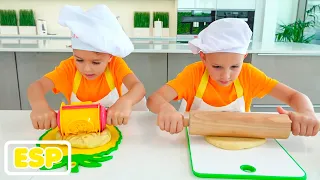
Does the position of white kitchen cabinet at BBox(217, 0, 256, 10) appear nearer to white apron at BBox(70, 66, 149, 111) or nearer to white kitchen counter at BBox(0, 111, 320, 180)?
white apron at BBox(70, 66, 149, 111)

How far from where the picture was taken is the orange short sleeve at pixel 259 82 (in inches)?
34.1

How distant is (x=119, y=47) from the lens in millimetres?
709

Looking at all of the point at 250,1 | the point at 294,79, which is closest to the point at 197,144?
the point at 294,79

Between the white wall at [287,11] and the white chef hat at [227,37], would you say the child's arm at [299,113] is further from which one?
the white wall at [287,11]

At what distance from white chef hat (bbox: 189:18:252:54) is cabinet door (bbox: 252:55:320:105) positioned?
1.20m

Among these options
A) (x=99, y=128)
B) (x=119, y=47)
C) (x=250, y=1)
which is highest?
(x=250, y=1)

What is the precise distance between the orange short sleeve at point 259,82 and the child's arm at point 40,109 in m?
0.60

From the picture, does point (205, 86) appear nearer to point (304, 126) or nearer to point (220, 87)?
point (220, 87)

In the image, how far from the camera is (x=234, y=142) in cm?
58

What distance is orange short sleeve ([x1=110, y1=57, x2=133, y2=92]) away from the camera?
915mm

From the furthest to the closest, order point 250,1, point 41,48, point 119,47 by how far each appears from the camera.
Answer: point 250,1 → point 41,48 → point 119,47

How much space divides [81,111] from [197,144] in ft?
0.83

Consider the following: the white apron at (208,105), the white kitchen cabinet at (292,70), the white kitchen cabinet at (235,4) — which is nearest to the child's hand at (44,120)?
the white apron at (208,105)

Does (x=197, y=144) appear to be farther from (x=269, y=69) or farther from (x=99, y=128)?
(x=269, y=69)
